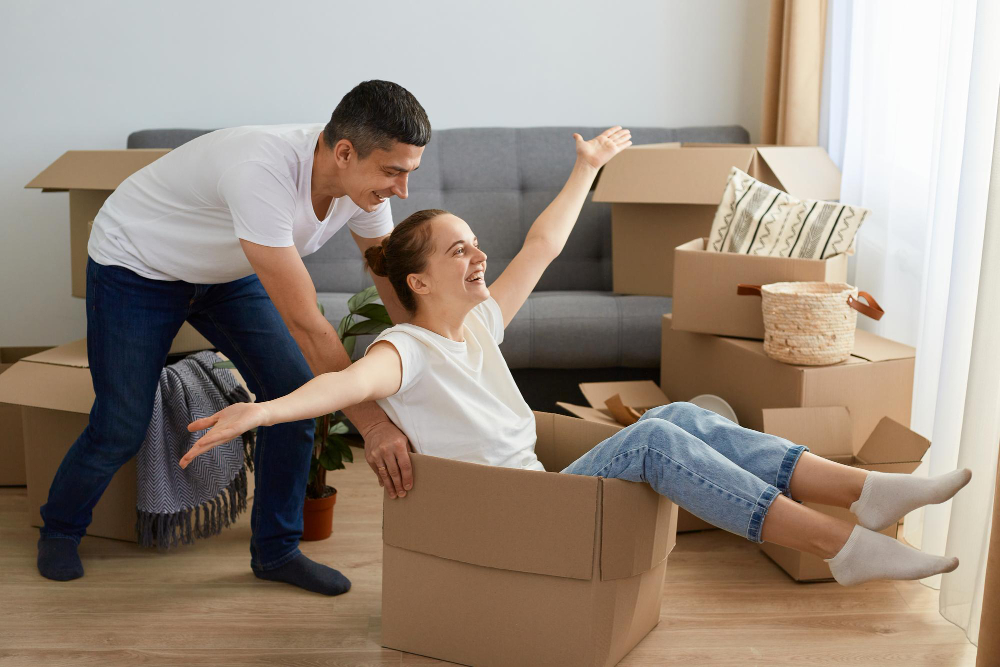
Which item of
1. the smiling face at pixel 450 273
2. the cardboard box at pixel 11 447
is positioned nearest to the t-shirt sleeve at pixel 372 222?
the smiling face at pixel 450 273

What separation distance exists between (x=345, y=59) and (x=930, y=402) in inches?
89.9

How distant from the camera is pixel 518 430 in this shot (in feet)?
5.48

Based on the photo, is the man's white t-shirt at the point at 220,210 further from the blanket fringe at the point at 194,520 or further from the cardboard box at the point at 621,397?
the cardboard box at the point at 621,397

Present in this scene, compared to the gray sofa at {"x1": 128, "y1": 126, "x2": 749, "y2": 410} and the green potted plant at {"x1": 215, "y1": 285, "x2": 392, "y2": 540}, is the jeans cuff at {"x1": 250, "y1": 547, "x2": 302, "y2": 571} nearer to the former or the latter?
the green potted plant at {"x1": 215, "y1": 285, "x2": 392, "y2": 540}

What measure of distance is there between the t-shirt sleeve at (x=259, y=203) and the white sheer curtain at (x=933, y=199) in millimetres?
1292

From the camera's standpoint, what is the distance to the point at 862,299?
205 cm

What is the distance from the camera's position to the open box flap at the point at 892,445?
72.2 inches

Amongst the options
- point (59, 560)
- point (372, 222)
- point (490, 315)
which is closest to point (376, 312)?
point (372, 222)

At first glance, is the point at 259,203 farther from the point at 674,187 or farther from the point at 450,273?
the point at 674,187

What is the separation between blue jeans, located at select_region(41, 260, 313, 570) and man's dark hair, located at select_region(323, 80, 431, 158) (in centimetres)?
52

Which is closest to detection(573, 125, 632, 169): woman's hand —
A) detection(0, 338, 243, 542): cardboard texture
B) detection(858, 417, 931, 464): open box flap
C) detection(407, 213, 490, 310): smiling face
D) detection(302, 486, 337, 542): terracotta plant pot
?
detection(407, 213, 490, 310): smiling face

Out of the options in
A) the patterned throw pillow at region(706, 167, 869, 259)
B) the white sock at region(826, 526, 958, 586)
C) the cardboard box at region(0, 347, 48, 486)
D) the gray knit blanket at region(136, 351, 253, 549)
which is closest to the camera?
the white sock at region(826, 526, 958, 586)

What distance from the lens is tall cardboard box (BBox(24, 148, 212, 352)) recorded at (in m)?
2.53

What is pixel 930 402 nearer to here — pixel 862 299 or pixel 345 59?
pixel 862 299
